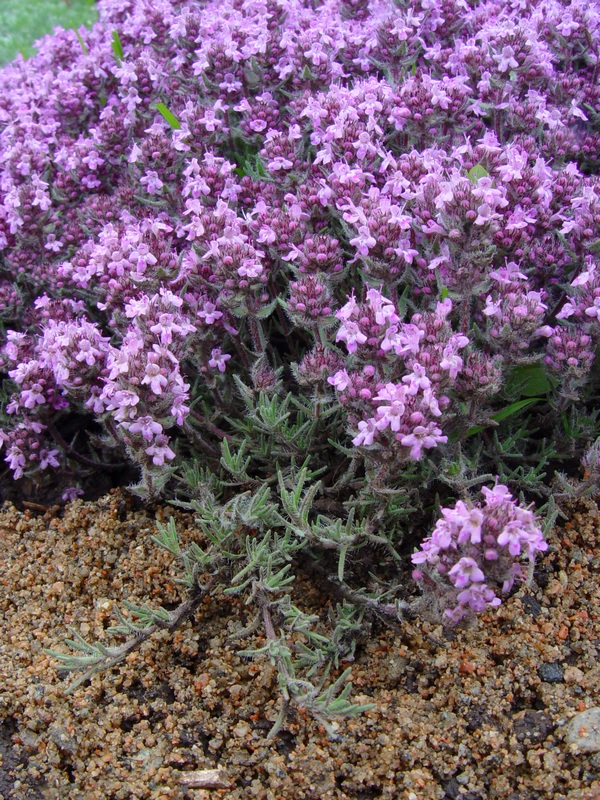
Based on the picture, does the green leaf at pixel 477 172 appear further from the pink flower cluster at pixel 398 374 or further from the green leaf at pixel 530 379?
the green leaf at pixel 530 379

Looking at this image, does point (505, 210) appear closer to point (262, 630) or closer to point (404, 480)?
point (404, 480)

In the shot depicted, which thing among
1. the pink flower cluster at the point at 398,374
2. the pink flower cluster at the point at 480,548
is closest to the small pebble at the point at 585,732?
the pink flower cluster at the point at 480,548

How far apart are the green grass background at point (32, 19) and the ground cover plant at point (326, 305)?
3116 mm

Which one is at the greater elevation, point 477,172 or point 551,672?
point 477,172

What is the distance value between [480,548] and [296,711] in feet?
2.75

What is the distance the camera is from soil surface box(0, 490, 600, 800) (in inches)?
91.0

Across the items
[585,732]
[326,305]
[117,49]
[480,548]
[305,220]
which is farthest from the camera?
[117,49]

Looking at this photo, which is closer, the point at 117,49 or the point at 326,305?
the point at 326,305

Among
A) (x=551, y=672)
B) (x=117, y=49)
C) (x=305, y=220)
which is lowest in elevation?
(x=551, y=672)

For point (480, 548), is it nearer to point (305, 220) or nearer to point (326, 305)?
point (326, 305)

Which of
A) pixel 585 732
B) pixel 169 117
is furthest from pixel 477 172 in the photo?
pixel 585 732

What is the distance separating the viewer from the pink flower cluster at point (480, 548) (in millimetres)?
2090

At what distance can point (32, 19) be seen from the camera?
281 inches

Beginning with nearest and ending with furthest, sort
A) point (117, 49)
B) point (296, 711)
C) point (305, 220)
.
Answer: point (296, 711) → point (305, 220) → point (117, 49)
